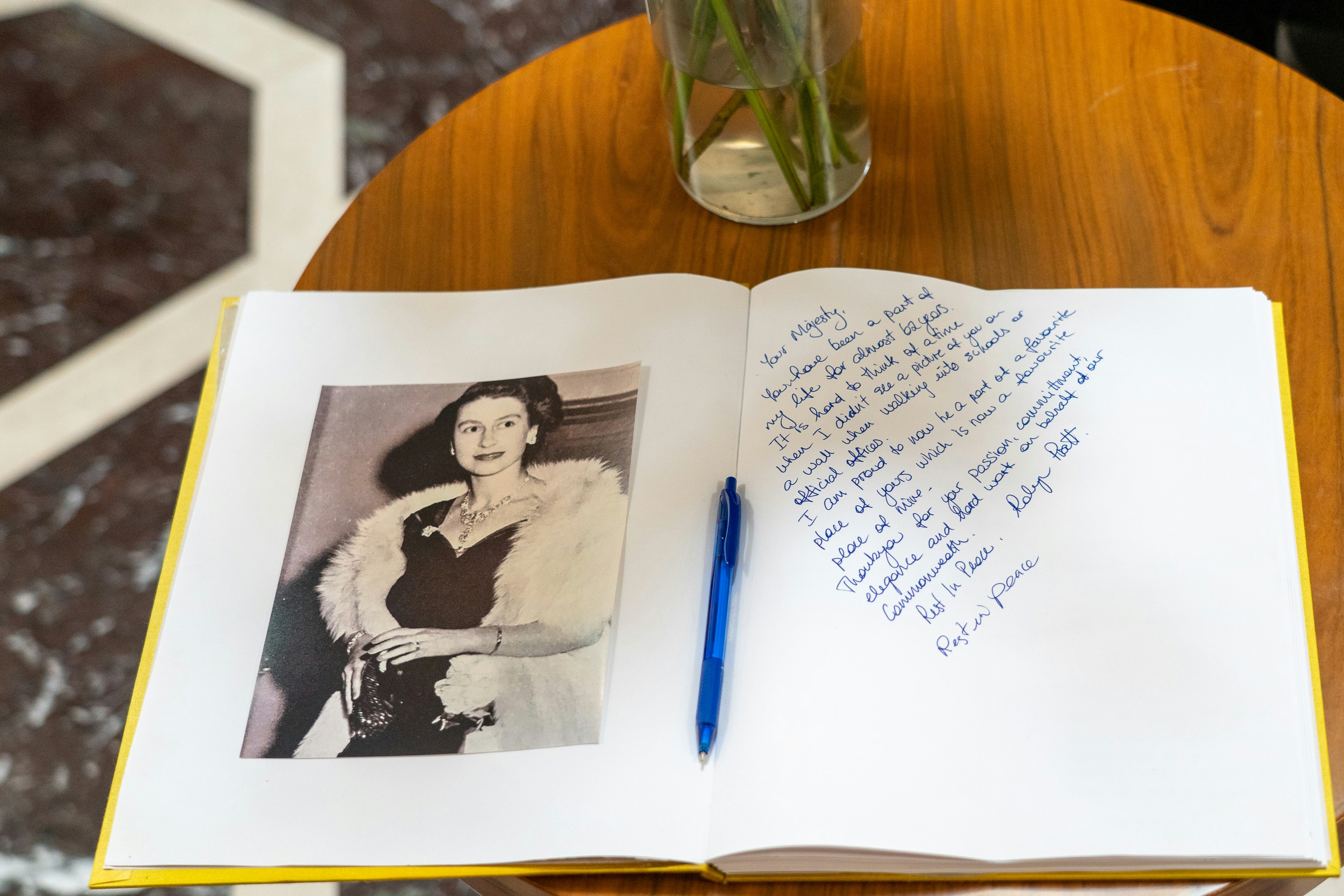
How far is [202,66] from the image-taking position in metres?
1.47

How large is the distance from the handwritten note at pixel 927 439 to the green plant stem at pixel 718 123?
0.39ft

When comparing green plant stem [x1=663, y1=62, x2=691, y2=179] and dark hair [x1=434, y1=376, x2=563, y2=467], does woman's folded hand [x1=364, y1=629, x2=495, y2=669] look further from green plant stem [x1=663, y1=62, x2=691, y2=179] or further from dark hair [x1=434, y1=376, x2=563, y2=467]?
green plant stem [x1=663, y1=62, x2=691, y2=179]

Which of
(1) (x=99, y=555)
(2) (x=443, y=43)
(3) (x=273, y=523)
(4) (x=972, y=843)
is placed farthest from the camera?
(2) (x=443, y=43)

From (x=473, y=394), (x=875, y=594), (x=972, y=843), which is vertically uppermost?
(x=473, y=394)

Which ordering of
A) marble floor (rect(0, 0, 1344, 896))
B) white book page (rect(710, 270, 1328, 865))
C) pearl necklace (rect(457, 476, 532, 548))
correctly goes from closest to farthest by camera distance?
white book page (rect(710, 270, 1328, 865)), pearl necklace (rect(457, 476, 532, 548)), marble floor (rect(0, 0, 1344, 896))

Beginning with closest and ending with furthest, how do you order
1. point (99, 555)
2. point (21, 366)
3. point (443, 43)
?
point (99, 555) < point (21, 366) < point (443, 43)

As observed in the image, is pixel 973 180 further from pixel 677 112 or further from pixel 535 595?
pixel 535 595

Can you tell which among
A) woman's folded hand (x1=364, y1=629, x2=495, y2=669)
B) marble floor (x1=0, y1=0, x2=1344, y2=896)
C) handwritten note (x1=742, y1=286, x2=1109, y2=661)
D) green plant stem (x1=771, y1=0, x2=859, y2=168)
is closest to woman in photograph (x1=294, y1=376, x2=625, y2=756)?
woman's folded hand (x1=364, y1=629, x2=495, y2=669)

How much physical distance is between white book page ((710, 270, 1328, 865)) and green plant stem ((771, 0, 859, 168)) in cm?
8

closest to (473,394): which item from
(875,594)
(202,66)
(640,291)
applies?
(640,291)

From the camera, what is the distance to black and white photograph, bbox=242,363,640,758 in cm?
45

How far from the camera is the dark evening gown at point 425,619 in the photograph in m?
0.45

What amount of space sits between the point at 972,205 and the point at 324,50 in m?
1.19

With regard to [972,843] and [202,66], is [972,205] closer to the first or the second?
[972,843]
